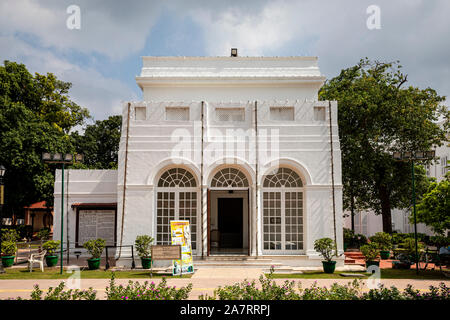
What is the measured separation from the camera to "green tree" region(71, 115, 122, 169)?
123 ft

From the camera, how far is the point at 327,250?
13734 millimetres

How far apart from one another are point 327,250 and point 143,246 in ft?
21.4

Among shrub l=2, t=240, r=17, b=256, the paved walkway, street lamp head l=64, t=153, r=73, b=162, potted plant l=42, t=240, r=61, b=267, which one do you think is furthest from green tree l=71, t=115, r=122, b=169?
the paved walkway

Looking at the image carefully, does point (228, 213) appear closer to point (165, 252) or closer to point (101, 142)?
point (165, 252)

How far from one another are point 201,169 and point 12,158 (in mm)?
14444

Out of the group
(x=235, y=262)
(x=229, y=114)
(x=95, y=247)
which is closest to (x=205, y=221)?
(x=235, y=262)

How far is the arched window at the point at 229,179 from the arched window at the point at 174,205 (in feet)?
2.95

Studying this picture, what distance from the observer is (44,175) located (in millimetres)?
25359

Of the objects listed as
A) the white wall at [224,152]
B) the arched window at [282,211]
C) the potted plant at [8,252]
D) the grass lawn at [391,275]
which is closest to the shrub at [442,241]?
the grass lawn at [391,275]

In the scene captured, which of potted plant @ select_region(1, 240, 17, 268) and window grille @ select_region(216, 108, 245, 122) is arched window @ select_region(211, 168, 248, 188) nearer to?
window grille @ select_region(216, 108, 245, 122)

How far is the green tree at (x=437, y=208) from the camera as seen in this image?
1342cm

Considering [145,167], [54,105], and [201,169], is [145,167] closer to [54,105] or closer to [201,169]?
[201,169]

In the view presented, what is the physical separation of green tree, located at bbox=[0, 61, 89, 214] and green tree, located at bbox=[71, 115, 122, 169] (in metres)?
8.30
